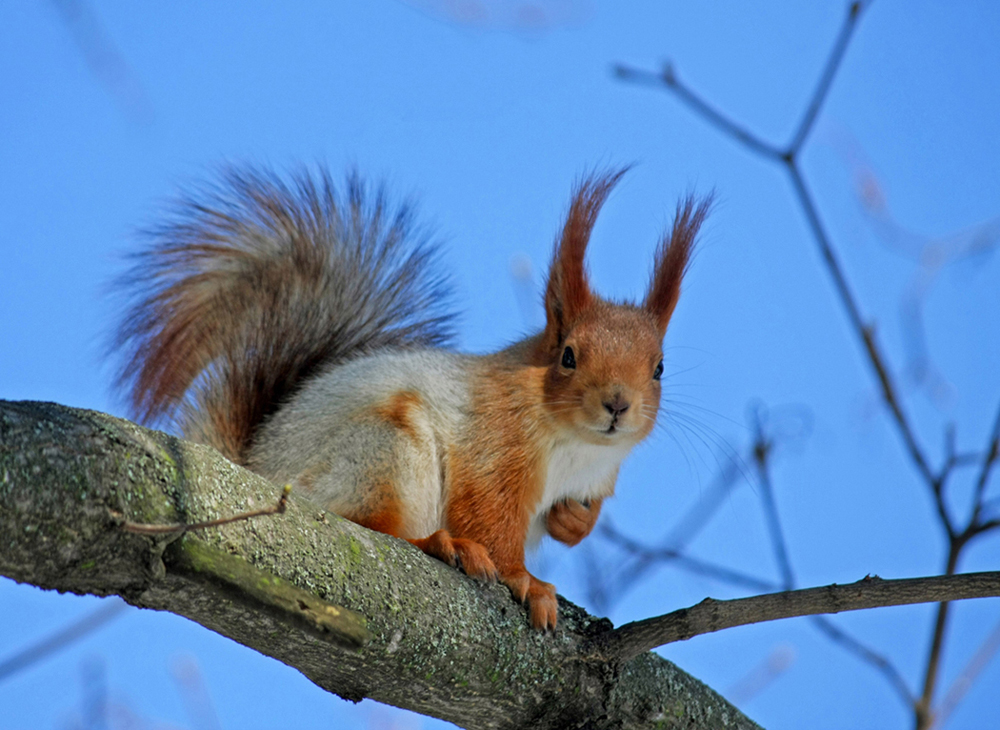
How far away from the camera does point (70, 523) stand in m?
1.32

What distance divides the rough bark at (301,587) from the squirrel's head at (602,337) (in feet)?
1.87

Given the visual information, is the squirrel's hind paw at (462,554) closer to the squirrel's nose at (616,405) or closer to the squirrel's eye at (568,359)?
the squirrel's nose at (616,405)

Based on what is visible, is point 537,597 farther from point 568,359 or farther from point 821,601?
point 568,359

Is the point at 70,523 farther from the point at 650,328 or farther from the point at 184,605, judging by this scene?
the point at 650,328

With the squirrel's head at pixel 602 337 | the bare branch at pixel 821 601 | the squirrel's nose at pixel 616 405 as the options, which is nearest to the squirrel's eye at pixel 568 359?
the squirrel's head at pixel 602 337

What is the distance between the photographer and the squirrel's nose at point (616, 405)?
8.08 feet

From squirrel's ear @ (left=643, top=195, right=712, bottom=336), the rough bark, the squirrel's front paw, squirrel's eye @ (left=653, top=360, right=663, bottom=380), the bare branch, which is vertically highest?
squirrel's ear @ (left=643, top=195, right=712, bottom=336)

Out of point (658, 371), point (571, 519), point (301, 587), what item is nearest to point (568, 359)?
point (658, 371)

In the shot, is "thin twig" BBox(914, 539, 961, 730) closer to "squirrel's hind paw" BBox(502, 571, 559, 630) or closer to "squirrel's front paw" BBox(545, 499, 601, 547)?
"squirrel's hind paw" BBox(502, 571, 559, 630)

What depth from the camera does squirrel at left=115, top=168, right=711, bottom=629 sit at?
2.38 metres

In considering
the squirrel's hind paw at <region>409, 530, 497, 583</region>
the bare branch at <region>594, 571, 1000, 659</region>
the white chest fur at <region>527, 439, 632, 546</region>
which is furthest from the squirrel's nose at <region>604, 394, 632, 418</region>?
the bare branch at <region>594, 571, 1000, 659</region>

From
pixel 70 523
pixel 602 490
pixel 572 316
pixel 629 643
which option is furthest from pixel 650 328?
pixel 70 523

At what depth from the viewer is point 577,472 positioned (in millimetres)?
2688

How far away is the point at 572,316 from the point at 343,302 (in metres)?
0.67
